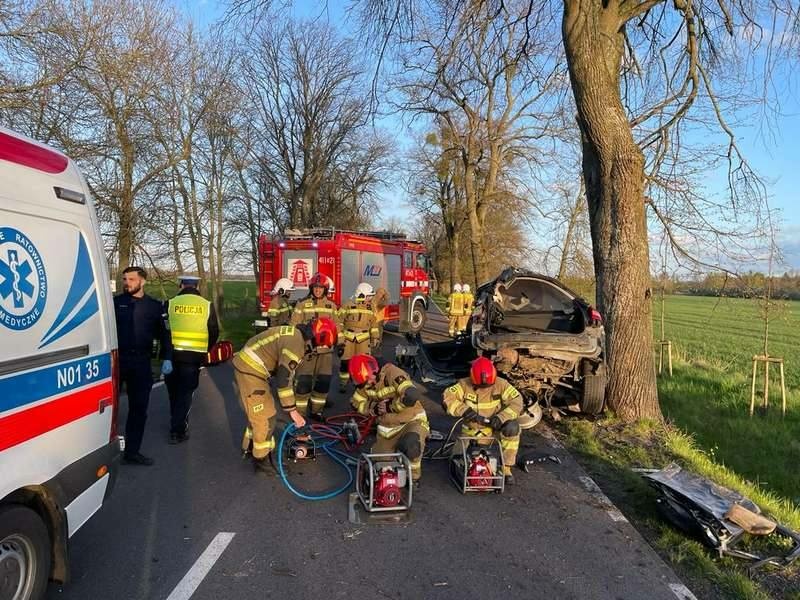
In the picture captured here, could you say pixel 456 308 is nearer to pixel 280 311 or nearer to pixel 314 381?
pixel 280 311

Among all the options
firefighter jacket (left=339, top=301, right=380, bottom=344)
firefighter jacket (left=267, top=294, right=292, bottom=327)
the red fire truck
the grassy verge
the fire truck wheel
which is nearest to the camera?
the grassy verge

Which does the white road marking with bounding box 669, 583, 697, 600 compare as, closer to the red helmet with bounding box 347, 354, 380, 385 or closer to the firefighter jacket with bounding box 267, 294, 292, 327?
the red helmet with bounding box 347, 354, 380, 385

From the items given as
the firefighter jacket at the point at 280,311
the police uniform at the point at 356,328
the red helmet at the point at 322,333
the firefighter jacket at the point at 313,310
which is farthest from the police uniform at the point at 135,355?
the police uniform at the point at 356,328

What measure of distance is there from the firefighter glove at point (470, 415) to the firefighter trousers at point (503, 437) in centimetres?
9

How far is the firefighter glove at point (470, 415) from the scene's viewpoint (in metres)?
5.26

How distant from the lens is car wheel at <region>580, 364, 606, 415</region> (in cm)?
700

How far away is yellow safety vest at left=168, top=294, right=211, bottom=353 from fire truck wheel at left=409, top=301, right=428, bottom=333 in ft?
34.2

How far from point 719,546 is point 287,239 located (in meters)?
12.4

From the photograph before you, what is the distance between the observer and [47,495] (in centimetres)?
272

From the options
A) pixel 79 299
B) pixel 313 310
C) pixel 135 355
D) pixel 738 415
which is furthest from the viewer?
pixel 738 415

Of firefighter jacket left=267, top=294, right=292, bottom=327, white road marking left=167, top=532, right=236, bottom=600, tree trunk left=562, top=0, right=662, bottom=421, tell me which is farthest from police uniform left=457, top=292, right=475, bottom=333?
white road marking left=167, top=532, right=236, bottom=600

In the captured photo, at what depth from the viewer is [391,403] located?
16.6 ft

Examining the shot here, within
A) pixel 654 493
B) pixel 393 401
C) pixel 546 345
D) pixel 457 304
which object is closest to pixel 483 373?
pixel 393 401

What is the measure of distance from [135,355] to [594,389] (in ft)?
16.5
